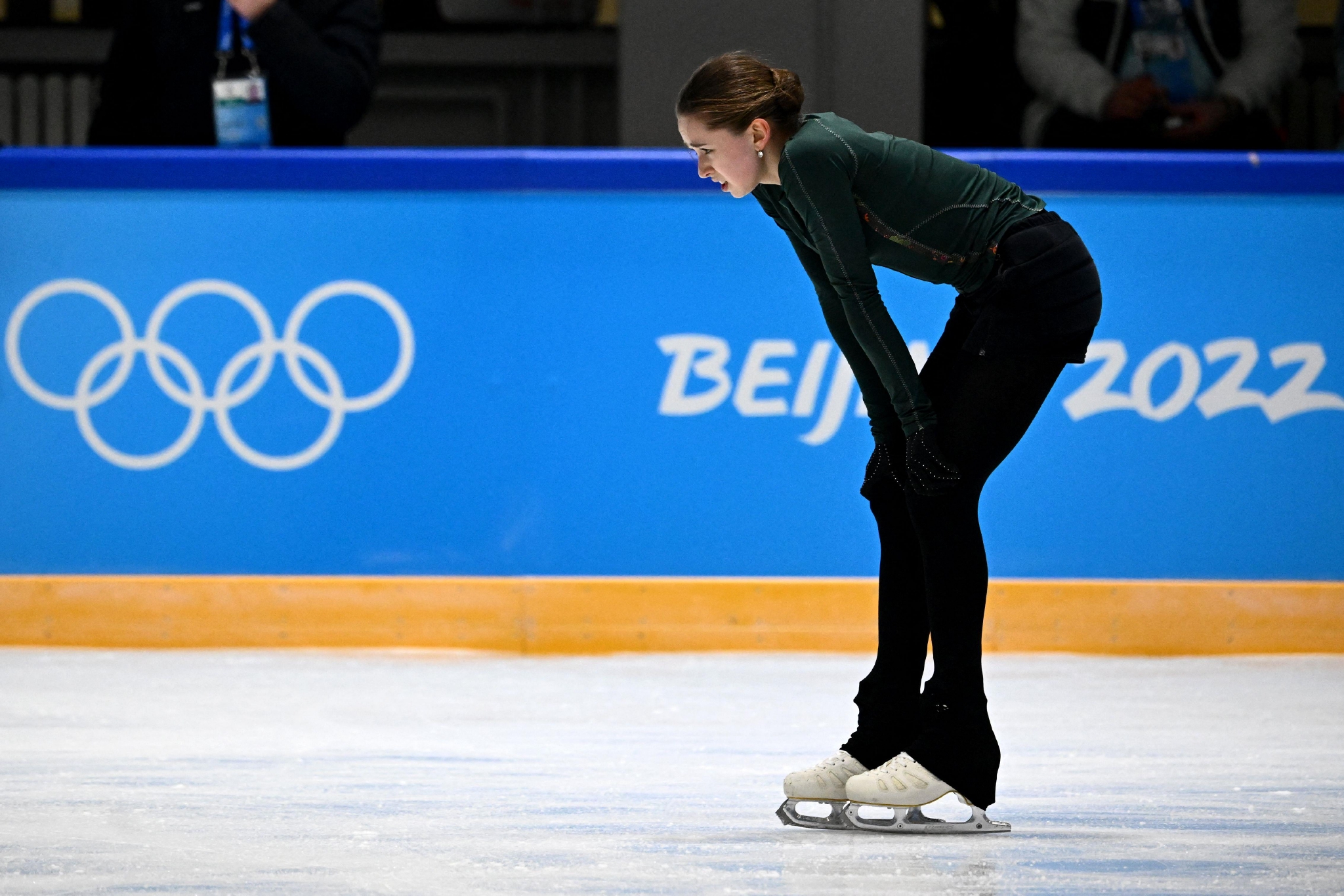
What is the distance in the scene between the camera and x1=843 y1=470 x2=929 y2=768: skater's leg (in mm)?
2719

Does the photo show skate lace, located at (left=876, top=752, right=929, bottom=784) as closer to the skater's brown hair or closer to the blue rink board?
the skater's brown hair

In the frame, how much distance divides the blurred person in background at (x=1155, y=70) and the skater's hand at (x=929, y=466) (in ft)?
9.79

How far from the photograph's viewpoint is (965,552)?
2594 mm

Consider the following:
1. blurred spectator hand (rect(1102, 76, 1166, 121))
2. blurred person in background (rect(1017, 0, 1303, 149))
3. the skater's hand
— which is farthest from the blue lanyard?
the skater's hand

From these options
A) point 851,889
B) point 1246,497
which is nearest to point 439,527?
point 1246,497

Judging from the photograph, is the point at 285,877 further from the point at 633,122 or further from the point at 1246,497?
the point at 633,122

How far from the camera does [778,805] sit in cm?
282

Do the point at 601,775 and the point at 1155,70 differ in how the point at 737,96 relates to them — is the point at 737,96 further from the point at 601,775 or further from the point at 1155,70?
the point at 1155,70

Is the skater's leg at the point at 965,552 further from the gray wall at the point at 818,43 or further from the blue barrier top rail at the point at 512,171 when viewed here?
the gray wall at the point at 818,43

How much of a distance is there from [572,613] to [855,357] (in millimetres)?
1974

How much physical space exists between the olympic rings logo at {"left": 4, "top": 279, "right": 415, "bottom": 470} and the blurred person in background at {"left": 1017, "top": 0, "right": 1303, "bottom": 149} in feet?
7.40

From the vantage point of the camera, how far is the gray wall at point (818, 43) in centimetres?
539

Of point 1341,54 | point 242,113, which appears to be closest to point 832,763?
point 242,113

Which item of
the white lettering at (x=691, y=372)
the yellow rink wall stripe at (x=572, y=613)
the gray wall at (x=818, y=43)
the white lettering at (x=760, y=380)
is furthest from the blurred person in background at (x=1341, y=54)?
the white lettering at (x=691, y=372)
